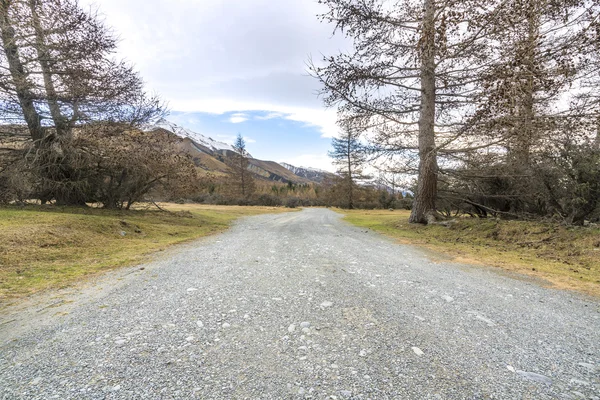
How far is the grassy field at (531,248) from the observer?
15.0 ft

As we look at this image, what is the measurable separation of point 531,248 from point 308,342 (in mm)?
7261

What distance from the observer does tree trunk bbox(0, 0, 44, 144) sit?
8702 millimetres

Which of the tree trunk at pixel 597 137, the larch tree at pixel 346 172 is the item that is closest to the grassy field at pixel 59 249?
the tree trunk at pixel 597 137

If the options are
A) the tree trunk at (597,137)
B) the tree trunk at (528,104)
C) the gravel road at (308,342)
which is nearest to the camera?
the gravel road at (308,342)

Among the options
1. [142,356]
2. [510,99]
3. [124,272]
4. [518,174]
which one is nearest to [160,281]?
[124,272]

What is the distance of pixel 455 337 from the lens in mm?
2320

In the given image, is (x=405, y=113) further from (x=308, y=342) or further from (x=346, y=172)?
(x=346, y=172)

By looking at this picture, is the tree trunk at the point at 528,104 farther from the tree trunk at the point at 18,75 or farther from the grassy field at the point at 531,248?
the tree trunk at the point at 18,75

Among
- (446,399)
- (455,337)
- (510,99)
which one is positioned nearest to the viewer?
(446,399)

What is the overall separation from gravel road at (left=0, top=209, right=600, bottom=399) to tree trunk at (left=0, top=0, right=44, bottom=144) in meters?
10.3

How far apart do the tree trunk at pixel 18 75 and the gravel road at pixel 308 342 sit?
1031 cm

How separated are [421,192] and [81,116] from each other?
14.3m

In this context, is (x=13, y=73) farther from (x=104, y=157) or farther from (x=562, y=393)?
(x=562, y=393)

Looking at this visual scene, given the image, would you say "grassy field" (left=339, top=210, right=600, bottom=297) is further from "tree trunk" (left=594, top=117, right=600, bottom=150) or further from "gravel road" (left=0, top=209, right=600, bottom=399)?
"tree trunk" (left=594, top=117, right=600, bottom=150)
